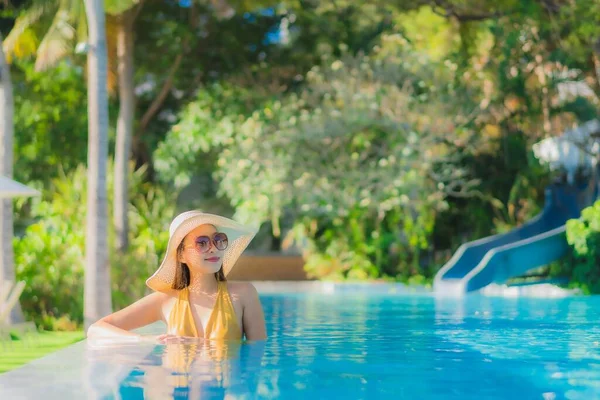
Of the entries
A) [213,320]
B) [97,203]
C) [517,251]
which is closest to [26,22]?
[97,203]

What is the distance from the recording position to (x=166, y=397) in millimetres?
5887

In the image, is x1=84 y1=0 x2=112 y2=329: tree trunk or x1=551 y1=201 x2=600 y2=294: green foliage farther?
x1=551 y1=201 x2=600 y2=294: green foliage

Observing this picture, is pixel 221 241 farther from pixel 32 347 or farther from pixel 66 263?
pixel 66 263

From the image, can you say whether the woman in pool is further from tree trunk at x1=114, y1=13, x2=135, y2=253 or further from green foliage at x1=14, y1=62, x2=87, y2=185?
green foliage at x1=14, y1=62, x2=87, y2=185

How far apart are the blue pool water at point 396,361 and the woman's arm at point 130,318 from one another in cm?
29

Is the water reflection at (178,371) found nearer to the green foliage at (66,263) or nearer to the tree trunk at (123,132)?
the green foliage at (66,263)

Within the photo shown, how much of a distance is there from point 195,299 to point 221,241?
586mm

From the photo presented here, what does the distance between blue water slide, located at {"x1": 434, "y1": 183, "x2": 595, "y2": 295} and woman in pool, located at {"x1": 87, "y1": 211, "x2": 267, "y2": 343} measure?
540 inches

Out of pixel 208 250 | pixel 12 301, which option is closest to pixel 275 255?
pixel 12 301

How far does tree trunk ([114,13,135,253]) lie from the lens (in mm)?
19453

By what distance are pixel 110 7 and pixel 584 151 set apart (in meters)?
12.6

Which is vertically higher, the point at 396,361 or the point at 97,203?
the point at 97,203

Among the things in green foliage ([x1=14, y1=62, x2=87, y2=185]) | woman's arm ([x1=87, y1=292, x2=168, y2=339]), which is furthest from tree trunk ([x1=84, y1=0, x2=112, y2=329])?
green foliage ([x1=14, y1=62, x2=87, y2=185])

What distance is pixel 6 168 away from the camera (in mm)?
13742
